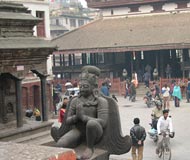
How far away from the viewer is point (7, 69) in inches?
477

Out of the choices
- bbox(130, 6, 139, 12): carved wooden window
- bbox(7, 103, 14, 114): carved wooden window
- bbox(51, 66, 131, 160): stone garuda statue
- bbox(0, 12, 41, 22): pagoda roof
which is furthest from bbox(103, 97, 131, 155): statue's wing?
bbox(130, 6, 139, 12): carved wooden window

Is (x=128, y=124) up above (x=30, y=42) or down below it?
below

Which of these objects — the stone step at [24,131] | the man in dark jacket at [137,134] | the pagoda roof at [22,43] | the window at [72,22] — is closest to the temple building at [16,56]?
the pagoda roof at [22,43]

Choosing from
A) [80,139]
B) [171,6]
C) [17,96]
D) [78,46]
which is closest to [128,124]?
[17,96]

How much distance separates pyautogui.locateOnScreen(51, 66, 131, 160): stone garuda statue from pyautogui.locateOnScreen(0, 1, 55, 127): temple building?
5.21 meters

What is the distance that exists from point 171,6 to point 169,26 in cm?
452

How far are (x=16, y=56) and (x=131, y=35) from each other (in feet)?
81.0

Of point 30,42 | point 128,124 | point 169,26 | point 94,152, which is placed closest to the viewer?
point 94,152

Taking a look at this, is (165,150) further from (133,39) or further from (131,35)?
(131,35)

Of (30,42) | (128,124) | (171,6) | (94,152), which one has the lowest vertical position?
(128,124)

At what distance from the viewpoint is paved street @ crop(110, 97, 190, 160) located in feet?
42.3

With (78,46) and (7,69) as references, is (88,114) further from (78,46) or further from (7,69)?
(78,46)

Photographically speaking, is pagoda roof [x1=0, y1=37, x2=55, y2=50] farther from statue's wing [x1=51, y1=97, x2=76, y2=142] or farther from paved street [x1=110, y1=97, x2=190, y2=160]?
statue's wing [x1=51, y1=97, x2=76, y2=142]

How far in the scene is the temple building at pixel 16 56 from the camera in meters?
12.1
